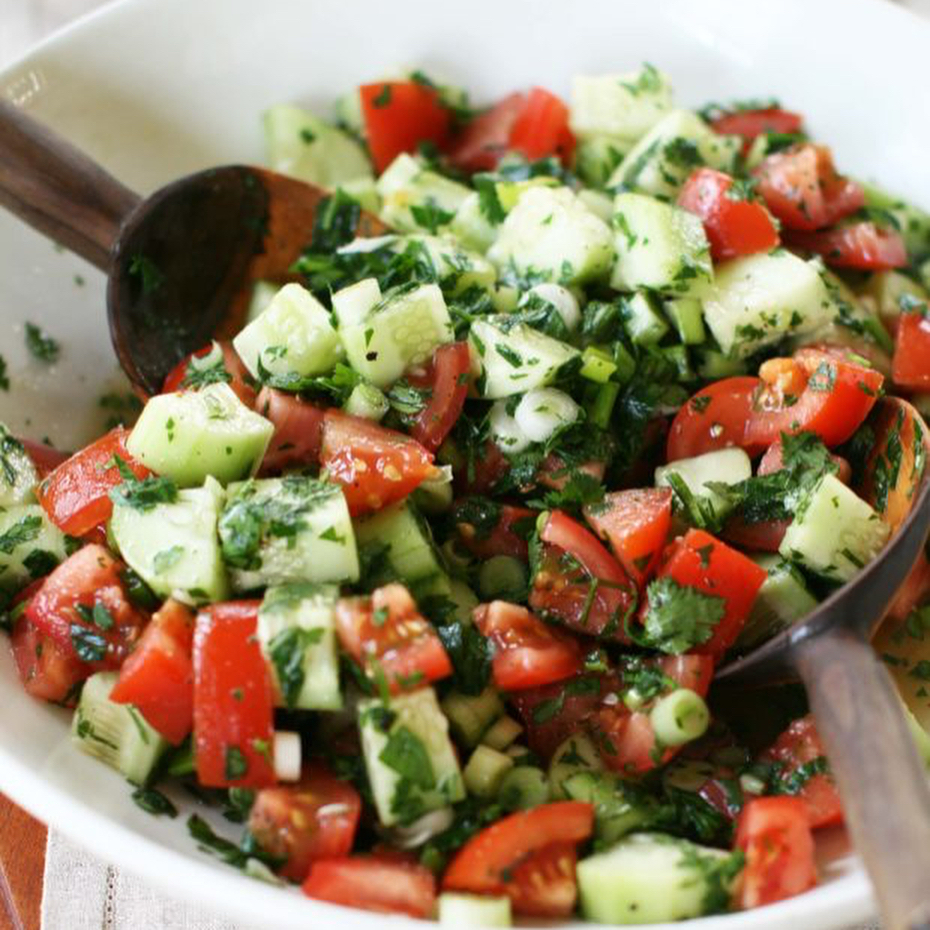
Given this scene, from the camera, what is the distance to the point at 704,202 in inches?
117

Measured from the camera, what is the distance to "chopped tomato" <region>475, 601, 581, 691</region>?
2.30 metres

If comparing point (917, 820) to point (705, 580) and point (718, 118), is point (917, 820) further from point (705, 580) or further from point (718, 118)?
point (718, 118)

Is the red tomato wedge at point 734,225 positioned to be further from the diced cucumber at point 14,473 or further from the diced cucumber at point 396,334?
the diced cucumber at point 14,473

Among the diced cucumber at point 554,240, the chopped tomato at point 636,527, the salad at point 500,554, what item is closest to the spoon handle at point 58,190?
the salad at point 500,554

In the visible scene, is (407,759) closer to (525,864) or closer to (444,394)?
(525,864)

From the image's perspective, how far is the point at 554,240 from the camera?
2.91 m

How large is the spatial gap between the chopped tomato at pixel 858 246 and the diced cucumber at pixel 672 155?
0.30 m

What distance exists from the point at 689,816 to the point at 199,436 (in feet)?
3.85

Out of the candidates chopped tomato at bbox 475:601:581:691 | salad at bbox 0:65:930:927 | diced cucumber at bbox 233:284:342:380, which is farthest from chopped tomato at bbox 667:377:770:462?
diced cucumber at bbox 233:284:342:380

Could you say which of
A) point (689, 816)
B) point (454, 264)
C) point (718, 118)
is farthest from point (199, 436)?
point (718, 118)

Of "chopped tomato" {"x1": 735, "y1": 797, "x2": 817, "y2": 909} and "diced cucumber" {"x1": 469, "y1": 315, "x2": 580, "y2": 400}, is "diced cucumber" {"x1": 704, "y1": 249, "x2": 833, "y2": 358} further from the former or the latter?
"chopped tomato" {"x1": 735, "y1": 797, "x2": 817, "y2": 909}

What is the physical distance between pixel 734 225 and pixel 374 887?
1.73 meters

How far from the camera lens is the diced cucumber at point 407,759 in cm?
208

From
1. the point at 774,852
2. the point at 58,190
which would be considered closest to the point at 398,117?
the point at 58,190
